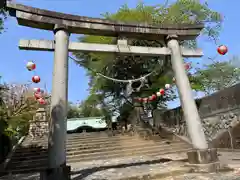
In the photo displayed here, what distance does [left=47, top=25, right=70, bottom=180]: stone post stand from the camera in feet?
14.5

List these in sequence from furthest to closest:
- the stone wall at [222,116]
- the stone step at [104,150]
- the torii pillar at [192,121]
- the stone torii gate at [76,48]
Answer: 1. the stone step at [104,150]
2. the stone wall at [222,116]
3. the torii pillar at [192,121]
4. the stone torii gate at [76,48]

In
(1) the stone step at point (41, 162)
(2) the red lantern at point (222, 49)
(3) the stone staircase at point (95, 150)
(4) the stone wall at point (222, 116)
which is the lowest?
(1) the stone step at point (41, 162)

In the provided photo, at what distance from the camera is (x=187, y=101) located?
5.87 m

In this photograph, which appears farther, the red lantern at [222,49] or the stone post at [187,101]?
the red lantern at [222,49]

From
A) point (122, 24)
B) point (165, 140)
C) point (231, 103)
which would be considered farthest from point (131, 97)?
point (122, 24)

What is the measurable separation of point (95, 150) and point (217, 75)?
13468 mm

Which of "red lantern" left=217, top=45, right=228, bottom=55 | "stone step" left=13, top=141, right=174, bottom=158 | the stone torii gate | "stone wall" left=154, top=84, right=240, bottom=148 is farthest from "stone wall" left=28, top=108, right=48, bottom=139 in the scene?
"red lantern" left=217, top=45, right=228, bottom=55

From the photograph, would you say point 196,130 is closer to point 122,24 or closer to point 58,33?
point 122,24

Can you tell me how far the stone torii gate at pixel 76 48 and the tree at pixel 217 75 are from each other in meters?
10.6

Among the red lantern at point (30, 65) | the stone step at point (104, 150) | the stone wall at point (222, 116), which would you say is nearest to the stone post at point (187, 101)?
the stone wall at point (222, 116)

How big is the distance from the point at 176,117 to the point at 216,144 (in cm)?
345

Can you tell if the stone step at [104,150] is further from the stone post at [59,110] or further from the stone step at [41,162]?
the stone post at [59,110]

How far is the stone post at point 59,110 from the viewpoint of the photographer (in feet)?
14.5

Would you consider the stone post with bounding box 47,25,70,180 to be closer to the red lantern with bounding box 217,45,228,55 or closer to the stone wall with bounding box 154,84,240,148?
the red lantern with bounding box 217,45,228,55
